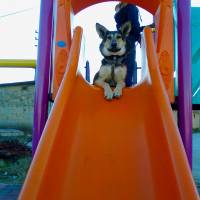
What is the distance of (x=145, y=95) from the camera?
118 inches

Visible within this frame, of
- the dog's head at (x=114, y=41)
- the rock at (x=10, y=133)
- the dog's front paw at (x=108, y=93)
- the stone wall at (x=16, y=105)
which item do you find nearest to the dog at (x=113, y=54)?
the dog's head at (x=114, y=41)

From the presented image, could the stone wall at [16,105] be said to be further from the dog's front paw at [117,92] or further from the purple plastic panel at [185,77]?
the dog's front paw at [117,92]

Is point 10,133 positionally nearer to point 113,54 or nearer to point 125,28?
point 113,54

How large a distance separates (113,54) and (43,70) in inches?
29.3

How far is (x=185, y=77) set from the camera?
3385mm

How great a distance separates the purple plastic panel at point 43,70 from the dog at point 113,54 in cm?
50

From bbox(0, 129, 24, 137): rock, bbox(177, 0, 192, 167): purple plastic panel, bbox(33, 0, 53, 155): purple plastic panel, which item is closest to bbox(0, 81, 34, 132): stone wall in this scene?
bbox(0, 129, 24, 137): rock

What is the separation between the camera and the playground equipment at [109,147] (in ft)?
6.81

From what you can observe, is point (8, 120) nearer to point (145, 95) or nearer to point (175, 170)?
point (145, 95)

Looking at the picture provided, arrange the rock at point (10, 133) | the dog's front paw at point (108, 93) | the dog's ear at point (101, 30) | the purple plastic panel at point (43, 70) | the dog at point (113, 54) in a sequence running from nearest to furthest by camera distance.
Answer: the dog's front paw at point (108, 93)
the purple plastic panel at point (43, 70)
the dog at point (113, 54)
the dog's ear at point (101, 30)
the rock at point (10, 133)

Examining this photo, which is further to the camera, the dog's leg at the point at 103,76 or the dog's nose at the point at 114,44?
the dog's nose at the point at 114,44

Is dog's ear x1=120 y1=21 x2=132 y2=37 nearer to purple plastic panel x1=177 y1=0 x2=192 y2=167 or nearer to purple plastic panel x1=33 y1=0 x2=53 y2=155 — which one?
purple plastic panel x1=177 y1=0 x2=192 y2=167

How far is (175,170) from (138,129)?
0.70 meters

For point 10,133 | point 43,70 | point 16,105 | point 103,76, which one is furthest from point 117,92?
point 16,105
